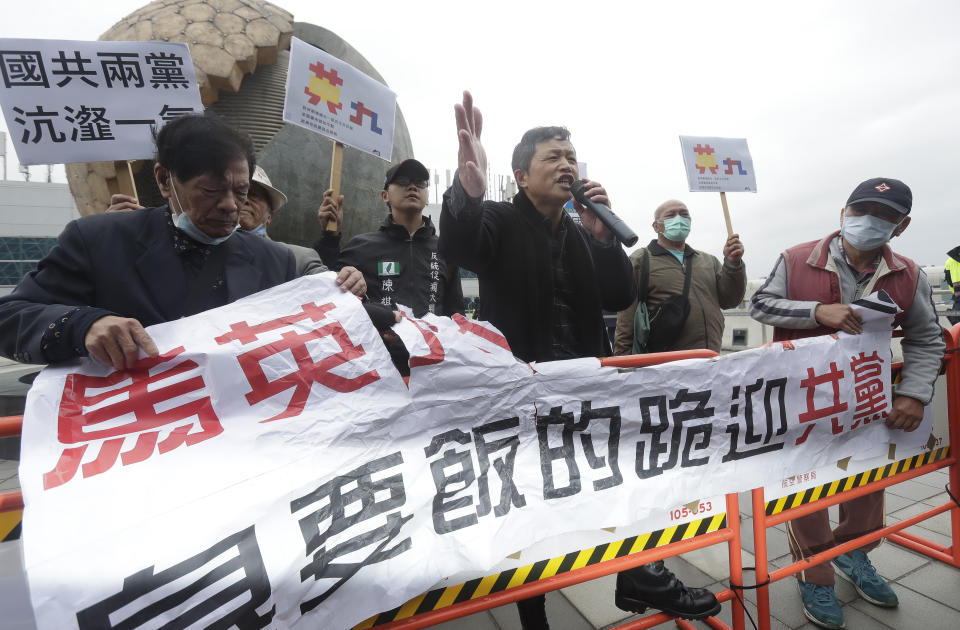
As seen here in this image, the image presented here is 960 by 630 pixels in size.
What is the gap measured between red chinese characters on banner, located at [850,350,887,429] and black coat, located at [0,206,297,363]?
2.73 metres

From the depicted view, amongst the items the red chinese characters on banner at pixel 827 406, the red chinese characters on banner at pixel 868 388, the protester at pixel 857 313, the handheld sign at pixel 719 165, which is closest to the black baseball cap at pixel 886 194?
the protester at pixel 857 313

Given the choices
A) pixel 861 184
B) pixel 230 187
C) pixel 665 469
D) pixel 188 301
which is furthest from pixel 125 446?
pixel 861 184

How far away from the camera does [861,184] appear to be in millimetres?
2574

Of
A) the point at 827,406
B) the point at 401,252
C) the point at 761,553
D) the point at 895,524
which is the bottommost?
the point at 895,524

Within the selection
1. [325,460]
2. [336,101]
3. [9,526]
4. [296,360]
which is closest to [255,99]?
[336,101]

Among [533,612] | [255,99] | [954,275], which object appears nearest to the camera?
[533,612]

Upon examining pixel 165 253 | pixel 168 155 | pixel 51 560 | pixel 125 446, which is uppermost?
pixel 168 155

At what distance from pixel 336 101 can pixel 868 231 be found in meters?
3.16

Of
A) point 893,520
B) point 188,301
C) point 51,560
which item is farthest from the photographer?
point 893,520

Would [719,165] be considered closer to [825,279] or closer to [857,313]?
[825,279]

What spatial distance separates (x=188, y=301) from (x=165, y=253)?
185 mm

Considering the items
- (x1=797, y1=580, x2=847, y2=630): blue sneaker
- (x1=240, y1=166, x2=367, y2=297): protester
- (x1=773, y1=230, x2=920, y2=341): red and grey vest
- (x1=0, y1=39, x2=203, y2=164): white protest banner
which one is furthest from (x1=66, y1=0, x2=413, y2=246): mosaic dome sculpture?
(x1=797, y1=580, x2=847, y2=630): blue sneaker

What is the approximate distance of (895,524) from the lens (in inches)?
97.1

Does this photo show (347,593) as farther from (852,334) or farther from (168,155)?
(852,334)
